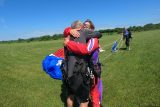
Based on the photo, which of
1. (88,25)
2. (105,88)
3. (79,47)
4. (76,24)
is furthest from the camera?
(105,88)

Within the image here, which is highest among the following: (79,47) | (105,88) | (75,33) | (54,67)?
(75,33)

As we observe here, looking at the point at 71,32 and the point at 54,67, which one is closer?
the point at 71,32

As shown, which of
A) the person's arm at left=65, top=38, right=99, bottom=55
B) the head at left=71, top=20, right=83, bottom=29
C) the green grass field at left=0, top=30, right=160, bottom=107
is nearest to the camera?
the person's arm at left=65, top=38, right=99, bottom=55

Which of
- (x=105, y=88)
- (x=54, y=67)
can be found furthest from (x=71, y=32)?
(x=54, y=67)

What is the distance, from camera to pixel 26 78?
1315 cm

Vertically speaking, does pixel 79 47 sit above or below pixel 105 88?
above

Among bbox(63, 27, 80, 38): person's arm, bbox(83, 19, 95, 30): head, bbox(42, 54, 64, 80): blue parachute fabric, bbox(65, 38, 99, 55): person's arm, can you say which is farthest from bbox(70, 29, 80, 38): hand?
bbox(42, 54, 64, 80): blue parachute fabric

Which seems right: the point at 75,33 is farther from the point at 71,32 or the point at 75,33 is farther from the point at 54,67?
the point at 54,67

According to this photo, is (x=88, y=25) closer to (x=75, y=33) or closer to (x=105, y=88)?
(x=75, y=33)

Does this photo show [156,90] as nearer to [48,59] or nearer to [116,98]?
[116,98]

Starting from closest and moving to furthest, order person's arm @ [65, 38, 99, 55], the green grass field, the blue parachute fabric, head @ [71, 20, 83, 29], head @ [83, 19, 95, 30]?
1. person's arm @ [65, 38, 99, 55]
2. head @ [71, 20, 83, 29]
3. head @ [83, 19, 95, 30]
4. the green grass field
5. the blue parachute fabric

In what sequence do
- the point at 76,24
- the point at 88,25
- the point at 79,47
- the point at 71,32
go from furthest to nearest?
the point at 88,25, the point at 76,24, the point at 71,32, the point at 79,47

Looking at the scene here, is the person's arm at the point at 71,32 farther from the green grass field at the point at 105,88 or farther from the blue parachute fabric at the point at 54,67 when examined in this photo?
the blue parachute fabric at the point at 54,67

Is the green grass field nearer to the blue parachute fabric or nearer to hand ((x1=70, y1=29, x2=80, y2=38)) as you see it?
the blue parachute fabric
